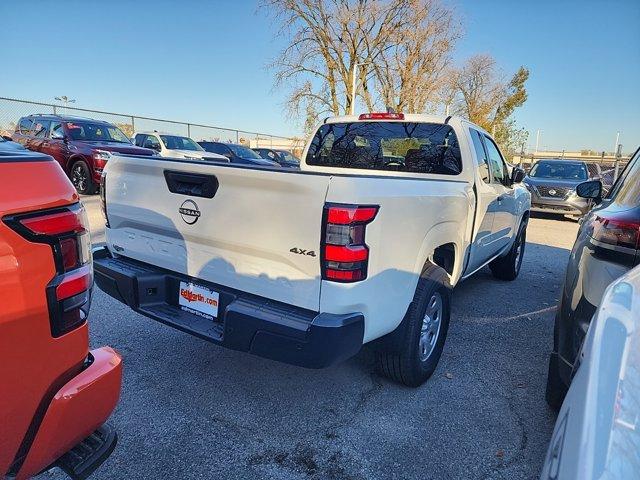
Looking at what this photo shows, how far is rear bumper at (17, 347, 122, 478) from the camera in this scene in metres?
1.39

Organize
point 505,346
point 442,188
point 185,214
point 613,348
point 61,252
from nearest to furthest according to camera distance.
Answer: point 613,348 < point 61,252 < point 185,214 < point 442,188 < point 505,346

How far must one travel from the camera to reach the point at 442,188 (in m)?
2.99

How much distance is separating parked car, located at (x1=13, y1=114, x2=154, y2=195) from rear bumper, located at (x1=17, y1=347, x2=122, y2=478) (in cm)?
993

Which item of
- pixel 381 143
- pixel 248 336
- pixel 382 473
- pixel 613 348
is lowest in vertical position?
pixel 382 473

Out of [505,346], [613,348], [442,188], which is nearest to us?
[613,348]

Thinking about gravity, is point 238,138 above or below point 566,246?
above

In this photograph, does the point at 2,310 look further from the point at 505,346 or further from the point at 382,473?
the point at 505,346

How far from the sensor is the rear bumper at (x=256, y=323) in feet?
7.09

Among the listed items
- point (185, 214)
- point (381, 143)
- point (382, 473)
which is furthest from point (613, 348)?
point (381, 143)

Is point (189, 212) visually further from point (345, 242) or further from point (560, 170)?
point (560, 170)

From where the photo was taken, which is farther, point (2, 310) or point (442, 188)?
point (442, 188)

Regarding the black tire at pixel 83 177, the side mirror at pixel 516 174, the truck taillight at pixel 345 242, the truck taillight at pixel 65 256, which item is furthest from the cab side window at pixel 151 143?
the truck taillight at pixel 65 256

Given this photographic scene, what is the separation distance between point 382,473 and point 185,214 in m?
1.82

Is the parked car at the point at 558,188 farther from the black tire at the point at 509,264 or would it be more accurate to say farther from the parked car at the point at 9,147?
the parked car at the point at 9,147
